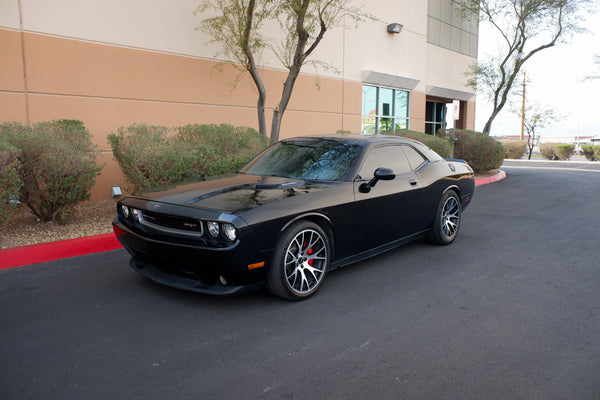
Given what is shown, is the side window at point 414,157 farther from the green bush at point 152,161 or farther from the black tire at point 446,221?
the green bush at point 152,161

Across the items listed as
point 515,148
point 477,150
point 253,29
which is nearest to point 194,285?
point 253,29

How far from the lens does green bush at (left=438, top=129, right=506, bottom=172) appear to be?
15.7 meters

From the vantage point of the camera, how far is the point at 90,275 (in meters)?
4.76

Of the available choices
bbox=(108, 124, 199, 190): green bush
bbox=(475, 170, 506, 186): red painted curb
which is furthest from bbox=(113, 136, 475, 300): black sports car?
Answer: bbox=(475, 170, 506, 186): red painted curb

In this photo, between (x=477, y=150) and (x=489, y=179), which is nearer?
(x=489, y=179)

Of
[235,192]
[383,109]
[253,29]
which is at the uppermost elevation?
[253,29]

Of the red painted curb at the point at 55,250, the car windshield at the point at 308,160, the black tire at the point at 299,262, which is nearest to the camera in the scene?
the black tire at the point at 299,262

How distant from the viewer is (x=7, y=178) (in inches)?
210

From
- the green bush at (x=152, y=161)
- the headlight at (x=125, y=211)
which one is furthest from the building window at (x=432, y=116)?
the headlight at (x=125, y=211)

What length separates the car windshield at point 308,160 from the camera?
15.5 feet

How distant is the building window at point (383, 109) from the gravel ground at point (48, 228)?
10.7 m

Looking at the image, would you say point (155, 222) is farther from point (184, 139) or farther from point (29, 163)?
point (184, 139)

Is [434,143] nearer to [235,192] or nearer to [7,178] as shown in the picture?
[235,192]

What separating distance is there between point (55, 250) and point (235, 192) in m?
2.75
